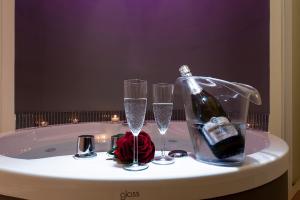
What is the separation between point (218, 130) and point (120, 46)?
4.08 ft

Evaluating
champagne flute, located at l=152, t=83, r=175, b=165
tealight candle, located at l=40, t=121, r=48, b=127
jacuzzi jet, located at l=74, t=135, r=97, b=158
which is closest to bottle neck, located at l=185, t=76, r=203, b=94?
champagne flute, located at l=152, t=83, r=175, b=165

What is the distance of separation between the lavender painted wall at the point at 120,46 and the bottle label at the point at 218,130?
1.06 meters

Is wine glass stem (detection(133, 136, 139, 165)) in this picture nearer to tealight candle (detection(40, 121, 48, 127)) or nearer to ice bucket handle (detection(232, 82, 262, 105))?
ice bucket handle (detection(232, 82, 262, 105))

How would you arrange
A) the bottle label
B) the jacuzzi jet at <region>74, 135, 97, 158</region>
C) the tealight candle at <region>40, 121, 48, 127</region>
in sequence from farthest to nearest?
the tealight candle at <region>40, 121, 48, 127</region> < the jacuzzi jet at <region>74, 135, 97, 158</region> < the bottle label

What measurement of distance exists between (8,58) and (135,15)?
80 cm

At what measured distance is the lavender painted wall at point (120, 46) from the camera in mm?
1632

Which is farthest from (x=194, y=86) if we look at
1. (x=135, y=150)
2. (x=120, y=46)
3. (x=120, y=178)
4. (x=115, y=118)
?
(x=120, y=46)

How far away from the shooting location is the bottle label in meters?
0.62

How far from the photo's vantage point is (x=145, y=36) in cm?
177

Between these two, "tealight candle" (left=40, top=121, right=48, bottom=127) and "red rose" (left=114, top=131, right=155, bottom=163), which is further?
"tealight candle" (left=40, top=121, right=48, bottom=127)

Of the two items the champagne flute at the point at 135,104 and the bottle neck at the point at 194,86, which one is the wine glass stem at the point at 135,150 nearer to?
the champagne flute at the point at 135,104

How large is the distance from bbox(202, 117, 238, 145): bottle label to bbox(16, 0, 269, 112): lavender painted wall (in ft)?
3.49

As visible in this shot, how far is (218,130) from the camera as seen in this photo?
0.63 metres

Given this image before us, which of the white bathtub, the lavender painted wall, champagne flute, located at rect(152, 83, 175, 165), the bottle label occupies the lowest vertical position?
the white bathtub
